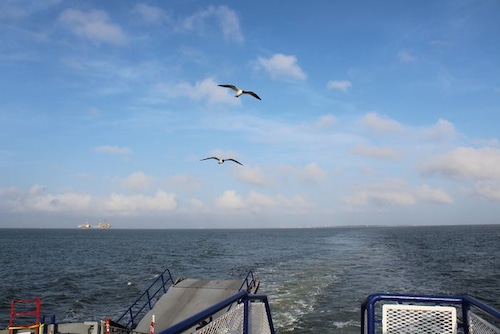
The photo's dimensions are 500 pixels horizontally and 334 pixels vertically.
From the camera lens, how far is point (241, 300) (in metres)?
6.36

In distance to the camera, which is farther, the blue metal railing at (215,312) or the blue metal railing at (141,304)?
the blue metal railing at (141,304)

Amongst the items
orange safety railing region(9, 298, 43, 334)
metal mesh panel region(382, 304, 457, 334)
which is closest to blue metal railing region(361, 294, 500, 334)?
metal mesh panel region(382, 304, 457, 334)

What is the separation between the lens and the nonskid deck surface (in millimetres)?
16280

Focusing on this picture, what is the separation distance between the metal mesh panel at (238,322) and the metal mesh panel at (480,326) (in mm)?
3167

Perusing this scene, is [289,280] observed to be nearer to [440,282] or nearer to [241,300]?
[440,282]

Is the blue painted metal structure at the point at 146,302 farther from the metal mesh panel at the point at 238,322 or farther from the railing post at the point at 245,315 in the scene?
the railing post at the point at 245,315

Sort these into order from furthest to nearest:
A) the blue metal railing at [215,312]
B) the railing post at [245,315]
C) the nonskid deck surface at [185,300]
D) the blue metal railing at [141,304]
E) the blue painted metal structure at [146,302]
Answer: the blue painted metal structure at [146,302] → the blue metal railing at [141,304] → the nonskid deck surface at [185,300] → the railing post at [245,315] → the blue metal railing at [215,312]

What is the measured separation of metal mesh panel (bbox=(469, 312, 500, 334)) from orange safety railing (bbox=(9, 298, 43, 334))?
47.7 feet

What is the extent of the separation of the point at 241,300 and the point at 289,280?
30739 millimetres

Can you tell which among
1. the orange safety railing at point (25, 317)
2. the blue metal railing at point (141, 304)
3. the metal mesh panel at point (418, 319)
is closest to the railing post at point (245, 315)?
the metal mesh panel at point (418, 319)

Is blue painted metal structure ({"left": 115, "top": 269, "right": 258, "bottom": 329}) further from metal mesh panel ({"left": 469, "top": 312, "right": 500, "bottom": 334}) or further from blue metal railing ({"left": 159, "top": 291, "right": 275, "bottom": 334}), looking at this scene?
metal mesh panel ({"left": 469, "top": 312, "right": 500, "bottom": 334})

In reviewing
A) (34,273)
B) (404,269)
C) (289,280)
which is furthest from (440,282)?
(34,273)

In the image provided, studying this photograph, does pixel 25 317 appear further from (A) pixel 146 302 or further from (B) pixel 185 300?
(B) pixel 185 300

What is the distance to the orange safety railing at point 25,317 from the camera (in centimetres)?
1477
